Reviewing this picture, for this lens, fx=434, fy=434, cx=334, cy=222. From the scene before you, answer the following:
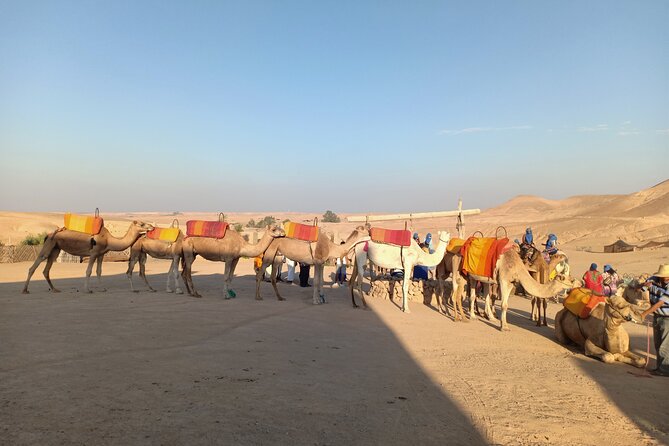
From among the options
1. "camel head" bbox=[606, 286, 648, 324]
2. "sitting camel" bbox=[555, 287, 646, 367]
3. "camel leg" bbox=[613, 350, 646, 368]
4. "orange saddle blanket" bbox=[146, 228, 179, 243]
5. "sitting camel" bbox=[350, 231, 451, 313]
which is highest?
"orange saddle blanket" bbox=[146, 228, 179, 243]

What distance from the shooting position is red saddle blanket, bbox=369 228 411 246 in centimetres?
1259

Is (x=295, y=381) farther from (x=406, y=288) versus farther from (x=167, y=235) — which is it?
(x=167, y=235)

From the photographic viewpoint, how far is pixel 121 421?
4230mm

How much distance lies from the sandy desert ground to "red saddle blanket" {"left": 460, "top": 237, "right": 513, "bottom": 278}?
141cm

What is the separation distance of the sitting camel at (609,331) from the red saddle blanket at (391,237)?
5005 mm

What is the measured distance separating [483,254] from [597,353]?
145 inches

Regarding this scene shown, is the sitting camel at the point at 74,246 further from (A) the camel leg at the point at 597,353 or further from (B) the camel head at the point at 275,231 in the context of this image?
(A) the camel leg at the point at 597,353

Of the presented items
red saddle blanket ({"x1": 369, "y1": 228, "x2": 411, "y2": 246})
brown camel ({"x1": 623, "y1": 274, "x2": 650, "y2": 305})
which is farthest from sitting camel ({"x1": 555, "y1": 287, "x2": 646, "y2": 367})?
brown camel ({"x1": 623, "y1": 274, "x2": 650, "y2": 305})

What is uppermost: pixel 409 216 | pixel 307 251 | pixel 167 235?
pixel 409 216

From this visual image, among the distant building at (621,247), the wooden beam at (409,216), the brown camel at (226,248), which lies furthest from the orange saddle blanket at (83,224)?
the distant building at (621,247)

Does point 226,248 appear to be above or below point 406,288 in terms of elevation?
above

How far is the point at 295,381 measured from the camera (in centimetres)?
575

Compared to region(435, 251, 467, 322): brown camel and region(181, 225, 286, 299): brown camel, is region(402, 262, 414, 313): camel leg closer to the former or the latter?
region(435, 251, 467, 322): brown camel

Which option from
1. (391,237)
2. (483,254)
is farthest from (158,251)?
(483,254)
